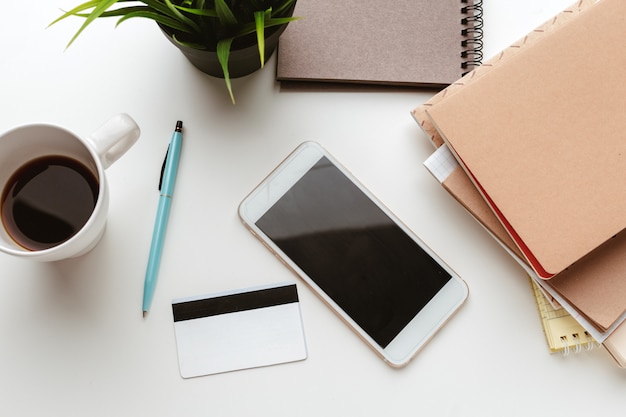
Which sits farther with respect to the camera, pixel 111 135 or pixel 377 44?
pixel 377 44

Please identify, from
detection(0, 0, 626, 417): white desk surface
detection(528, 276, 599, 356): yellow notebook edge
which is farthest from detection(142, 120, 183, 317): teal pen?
detection(528, 276, 599, 356): yellow notebook edge

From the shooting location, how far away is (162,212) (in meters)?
0.61

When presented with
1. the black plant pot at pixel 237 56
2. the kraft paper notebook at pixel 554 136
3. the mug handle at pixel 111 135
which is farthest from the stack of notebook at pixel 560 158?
the mug handle at pixel 111 135

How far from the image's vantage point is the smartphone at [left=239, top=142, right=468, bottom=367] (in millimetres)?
619

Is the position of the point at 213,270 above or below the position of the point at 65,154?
below

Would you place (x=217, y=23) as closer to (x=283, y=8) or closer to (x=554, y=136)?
(x=283, y=8)

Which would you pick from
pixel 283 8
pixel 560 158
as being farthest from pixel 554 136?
pixel 283 8

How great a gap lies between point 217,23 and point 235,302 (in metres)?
0.29

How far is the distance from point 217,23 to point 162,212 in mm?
208

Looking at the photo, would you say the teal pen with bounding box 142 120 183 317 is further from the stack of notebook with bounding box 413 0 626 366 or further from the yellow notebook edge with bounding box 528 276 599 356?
the yellow notebook edge with bounding box 528 276 599 356

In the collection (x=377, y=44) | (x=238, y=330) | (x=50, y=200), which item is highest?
(x=377, y=44)

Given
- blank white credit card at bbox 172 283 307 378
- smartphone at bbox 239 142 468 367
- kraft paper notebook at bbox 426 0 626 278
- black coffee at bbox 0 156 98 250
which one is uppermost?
kraft paper notebook at bbox 426 0 626 278

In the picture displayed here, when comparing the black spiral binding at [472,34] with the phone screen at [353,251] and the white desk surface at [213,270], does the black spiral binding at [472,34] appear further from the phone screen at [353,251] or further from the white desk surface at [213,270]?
the phone screen at [353,251]

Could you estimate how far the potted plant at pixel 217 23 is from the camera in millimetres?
500
